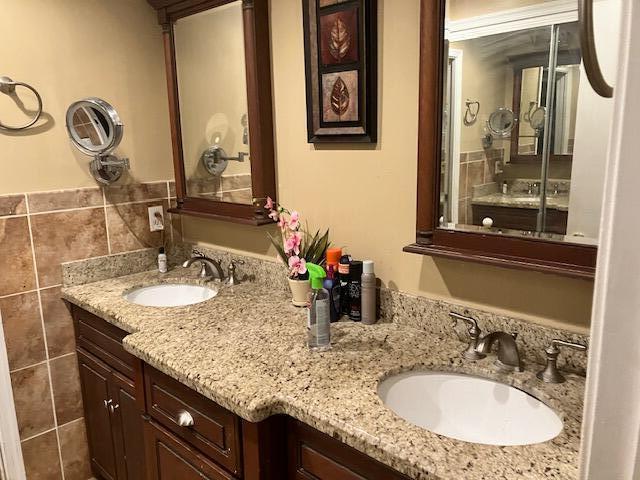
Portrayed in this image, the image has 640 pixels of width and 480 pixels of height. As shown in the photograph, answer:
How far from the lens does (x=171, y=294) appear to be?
2.13 meters

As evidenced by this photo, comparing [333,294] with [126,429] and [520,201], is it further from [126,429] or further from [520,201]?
[126,429]

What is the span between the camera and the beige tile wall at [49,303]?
189cm

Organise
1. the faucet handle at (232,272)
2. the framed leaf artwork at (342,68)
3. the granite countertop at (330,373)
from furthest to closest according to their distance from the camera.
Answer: the faucet handle at (232,272) < the framed leaf artwork at (342,68) < the granite countertop at (330,373)

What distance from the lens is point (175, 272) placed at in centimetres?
223

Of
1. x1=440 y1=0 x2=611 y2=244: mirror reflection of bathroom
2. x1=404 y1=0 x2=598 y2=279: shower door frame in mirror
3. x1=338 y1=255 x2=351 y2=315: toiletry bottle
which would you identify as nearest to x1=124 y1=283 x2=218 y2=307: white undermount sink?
x1=338 y1=255 x2=351 y2=315: toiletry bottle

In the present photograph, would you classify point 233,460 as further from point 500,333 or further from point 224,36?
point 224,36

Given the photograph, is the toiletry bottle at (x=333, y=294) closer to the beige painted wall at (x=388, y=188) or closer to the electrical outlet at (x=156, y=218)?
the beige painted wall at (x=388, y=188)

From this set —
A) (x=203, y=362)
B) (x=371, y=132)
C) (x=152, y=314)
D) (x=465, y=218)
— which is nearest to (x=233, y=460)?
(x=203, y=362)

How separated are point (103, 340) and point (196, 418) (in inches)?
28.4

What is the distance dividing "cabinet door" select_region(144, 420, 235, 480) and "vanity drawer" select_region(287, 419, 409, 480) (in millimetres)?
206

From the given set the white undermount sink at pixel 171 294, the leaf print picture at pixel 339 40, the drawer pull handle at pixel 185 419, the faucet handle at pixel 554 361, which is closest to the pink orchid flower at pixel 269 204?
the white undermount sink at pixel 171 294

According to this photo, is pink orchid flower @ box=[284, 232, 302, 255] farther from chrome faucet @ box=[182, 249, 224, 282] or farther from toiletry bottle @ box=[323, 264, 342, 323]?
chrome faucet @ box=[182, 249, 224, 282]

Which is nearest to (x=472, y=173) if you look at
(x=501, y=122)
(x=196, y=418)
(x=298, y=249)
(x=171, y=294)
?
(x=501, y=122)

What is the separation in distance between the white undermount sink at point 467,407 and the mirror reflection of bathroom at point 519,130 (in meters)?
0.39
